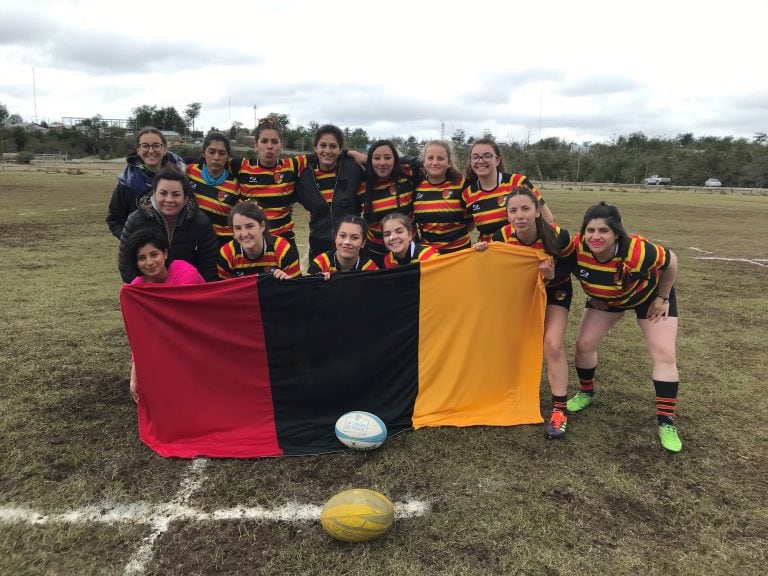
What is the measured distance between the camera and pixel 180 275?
163 inches

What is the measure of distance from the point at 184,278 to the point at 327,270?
1106mm

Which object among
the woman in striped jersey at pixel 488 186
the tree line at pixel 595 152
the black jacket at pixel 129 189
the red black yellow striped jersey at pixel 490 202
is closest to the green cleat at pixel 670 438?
the woman in striped jersey at pixel 488 186

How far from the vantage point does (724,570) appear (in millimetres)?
2783

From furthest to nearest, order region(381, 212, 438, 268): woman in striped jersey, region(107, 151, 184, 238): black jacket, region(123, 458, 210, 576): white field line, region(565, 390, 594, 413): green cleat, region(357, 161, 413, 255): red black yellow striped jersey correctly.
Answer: region(357, 161, 413, 255): red black yellow striped jersey, region(107, 151, 184, 238): black jacket, region(565, 390, 594, 413): green cleat, region(381, 212, 438, 268): woman in striped jersey, region(123, 458, 210, 576): white field line

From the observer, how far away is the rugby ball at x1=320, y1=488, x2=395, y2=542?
2.91 metres

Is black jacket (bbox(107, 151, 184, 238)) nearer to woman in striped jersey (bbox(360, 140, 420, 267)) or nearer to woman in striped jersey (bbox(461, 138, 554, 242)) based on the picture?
woman in striped jersey (bbox(360, 140, 420, 267))

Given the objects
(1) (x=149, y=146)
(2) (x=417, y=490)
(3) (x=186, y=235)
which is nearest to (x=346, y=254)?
(3) (x=186, y=235)

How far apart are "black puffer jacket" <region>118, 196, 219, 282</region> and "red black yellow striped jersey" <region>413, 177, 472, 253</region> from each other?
1.82m

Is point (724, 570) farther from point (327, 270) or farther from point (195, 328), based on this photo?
point (195, 328)

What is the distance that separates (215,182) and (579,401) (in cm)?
375

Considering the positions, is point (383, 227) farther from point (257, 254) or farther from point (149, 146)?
point (149, 146)

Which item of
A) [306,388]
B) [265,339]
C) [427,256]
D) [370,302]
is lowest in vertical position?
[306,388]

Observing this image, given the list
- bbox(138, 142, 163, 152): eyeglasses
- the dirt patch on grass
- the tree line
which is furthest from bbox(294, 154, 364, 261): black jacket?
the tree line

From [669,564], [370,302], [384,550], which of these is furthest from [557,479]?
[370,302]
